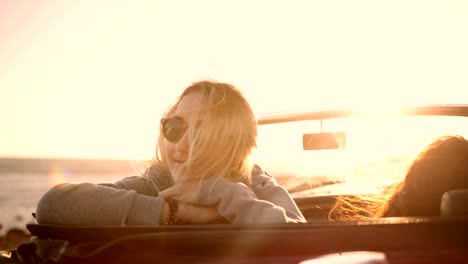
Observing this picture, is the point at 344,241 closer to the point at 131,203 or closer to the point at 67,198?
the point at 131,203

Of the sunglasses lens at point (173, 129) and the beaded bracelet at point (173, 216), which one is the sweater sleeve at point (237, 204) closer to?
the beaded bracelet at point (173, 216)

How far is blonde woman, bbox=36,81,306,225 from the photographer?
1.65 metres

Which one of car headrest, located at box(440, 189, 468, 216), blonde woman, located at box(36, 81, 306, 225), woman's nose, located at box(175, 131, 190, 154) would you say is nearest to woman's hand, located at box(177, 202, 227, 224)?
blonde woman, located at box(36, 81, 306, 225)

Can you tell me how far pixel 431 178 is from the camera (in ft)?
6.68

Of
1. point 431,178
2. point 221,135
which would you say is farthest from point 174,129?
point 431,178

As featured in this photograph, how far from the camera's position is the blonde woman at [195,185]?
165cm

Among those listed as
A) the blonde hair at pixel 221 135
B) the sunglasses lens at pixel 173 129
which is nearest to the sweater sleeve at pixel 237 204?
the blonde hair at pixel 221 135

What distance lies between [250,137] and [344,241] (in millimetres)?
955

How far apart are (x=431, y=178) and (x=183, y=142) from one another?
3.36 feet

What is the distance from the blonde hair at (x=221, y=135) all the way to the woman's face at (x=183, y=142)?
27mm

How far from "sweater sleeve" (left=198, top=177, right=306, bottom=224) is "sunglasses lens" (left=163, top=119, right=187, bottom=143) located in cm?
26

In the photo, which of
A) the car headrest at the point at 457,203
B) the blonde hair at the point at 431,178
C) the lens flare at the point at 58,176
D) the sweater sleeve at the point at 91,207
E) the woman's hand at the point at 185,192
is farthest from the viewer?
the lens flare at the point at 58,176

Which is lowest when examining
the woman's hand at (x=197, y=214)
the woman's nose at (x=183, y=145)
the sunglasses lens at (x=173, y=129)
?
the woman's hand at (x=197, y=214)

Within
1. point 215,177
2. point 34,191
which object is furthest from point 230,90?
point 34,191
